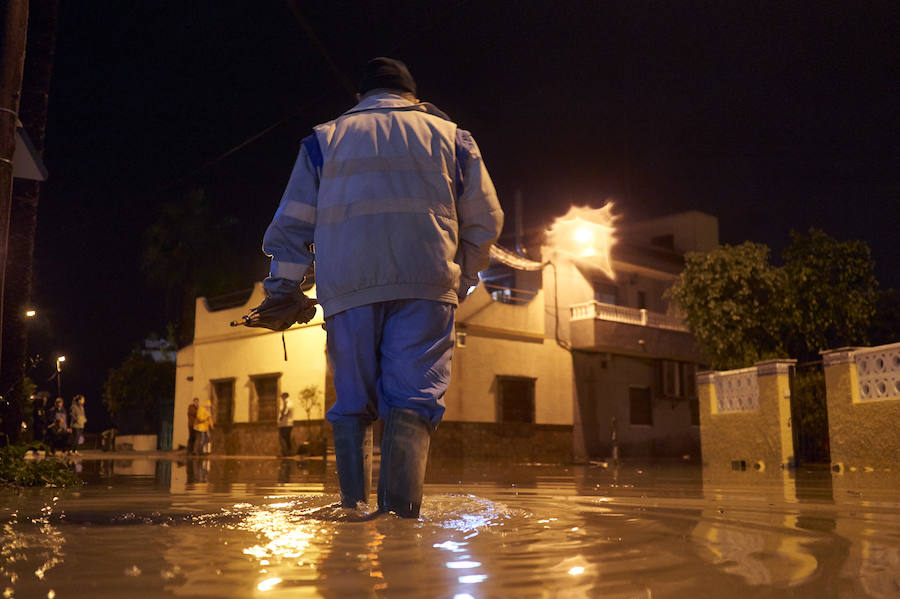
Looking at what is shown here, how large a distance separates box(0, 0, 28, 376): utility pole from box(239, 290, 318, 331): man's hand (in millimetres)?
2371

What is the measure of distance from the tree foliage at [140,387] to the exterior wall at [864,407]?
26345 mm

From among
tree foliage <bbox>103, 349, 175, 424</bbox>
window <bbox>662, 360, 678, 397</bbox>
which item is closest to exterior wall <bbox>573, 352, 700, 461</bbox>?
window <bbox>662, 360, 678, 397</bbox>

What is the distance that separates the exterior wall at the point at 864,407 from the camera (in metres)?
10.4

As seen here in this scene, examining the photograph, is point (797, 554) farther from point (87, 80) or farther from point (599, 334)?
point (599, 334)

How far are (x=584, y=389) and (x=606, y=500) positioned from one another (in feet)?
75.9

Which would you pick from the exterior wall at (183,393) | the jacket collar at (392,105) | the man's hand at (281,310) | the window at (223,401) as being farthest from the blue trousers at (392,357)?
the exterior wall at (183,393)

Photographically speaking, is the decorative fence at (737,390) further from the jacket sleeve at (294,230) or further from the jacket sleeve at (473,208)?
the jacket sleeve at (294,230)

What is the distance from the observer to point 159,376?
32.8 meters

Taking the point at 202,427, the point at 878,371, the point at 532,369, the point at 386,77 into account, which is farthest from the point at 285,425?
the point at 386,77

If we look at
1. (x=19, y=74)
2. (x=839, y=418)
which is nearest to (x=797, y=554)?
(x=19, y=74)

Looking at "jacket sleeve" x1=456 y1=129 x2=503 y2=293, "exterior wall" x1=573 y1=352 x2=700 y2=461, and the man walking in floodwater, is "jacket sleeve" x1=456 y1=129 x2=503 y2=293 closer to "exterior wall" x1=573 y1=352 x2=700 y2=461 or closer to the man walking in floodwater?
the man walking in floodwater

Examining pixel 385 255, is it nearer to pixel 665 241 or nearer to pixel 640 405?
pixel 640 405

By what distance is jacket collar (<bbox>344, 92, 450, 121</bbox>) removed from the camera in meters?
3.58

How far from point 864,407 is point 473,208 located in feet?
30.1
